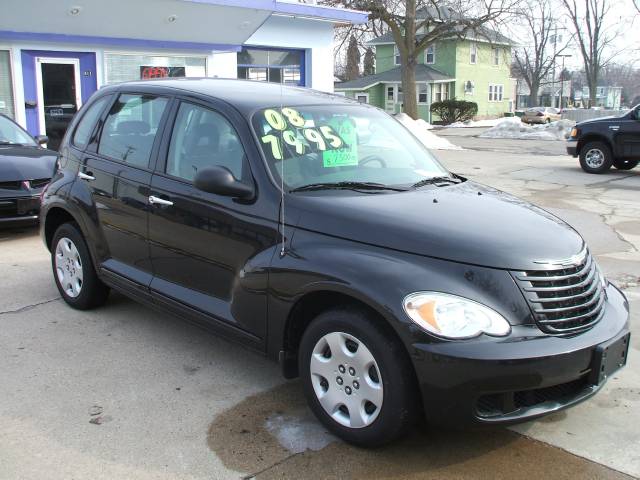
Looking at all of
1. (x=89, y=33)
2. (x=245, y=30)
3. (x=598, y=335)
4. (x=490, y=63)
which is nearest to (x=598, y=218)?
(x=598, y=335)

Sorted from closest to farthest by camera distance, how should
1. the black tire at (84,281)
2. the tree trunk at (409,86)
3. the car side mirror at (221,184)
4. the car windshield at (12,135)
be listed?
the car side mirror at (221,184), the black tire at (84,281), the car windshield at (12,135), the tree trunk at (409,86)

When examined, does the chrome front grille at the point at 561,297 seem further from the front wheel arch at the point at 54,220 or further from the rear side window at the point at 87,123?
the front wheel arch at the point at 54,220

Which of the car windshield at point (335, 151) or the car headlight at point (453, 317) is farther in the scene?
the car windshield at point (335, 151)

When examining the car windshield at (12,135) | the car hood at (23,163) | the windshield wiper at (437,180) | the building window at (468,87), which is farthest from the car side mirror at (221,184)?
the building window at (468,87)

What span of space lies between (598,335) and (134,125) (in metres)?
3.30

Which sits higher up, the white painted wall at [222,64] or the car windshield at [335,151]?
the white painted wall at [222,64]

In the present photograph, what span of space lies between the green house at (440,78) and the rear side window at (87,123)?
44.0 meters

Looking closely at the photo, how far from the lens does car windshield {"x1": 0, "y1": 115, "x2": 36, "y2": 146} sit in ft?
28.4

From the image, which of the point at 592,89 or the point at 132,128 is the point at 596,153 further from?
the point at 592,89

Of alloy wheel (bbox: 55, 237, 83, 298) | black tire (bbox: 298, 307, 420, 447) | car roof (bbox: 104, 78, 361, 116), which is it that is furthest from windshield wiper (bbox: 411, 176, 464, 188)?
alloy wheel (bbox: 55, 237, 83, 298)

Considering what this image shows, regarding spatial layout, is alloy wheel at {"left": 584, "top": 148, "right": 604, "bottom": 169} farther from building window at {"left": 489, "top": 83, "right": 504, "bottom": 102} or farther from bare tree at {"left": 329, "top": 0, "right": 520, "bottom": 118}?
building window at {"left": 489, "top": 83, "right": 504, "bottom": 102}

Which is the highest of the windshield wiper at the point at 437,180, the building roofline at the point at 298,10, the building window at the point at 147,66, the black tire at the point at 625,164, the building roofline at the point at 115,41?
the building roofline at the point at 298,10

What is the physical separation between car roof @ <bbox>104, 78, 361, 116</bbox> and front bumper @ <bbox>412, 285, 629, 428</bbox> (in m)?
1.89

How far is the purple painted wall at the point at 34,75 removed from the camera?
12398 millimetres
